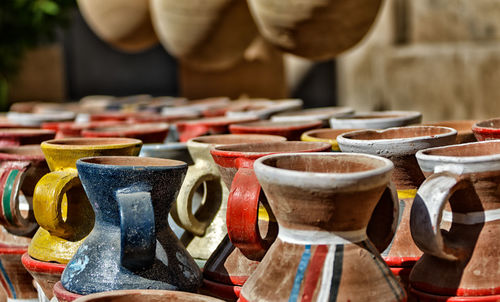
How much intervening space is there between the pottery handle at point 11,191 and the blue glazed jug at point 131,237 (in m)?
0.26

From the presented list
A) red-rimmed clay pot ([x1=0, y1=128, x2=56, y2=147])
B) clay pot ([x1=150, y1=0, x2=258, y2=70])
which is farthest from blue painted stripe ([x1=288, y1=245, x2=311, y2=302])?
clay pot ([x1=150, y1=0, x2=258, y2=70])

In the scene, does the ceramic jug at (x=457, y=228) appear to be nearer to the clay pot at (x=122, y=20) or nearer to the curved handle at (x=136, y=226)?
the curved handle at (x=136, y=226)

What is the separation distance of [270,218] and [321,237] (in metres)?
0.19

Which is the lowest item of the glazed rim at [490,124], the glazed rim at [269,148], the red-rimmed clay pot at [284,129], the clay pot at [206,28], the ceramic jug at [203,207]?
the ceramic jug at [203,207]

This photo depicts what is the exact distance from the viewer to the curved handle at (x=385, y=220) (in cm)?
99

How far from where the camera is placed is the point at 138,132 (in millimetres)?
1526

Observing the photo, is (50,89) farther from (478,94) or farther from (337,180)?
(337,180)

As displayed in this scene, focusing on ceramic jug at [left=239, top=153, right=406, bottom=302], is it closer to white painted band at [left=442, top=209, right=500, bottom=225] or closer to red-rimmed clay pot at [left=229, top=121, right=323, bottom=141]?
white painted band at [left=442, top=209, right=500, bottom=225]

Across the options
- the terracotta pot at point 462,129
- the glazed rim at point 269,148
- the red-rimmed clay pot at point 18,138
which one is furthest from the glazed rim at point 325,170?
the red-rimmed clay pot at point 18,138

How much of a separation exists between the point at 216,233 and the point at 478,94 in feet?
6.83

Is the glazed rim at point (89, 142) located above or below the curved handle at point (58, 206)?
above

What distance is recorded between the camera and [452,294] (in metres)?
0.96

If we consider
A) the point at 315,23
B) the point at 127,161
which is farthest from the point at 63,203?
the point at 315,23

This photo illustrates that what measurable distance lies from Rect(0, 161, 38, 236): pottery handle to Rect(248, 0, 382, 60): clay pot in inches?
37.3
